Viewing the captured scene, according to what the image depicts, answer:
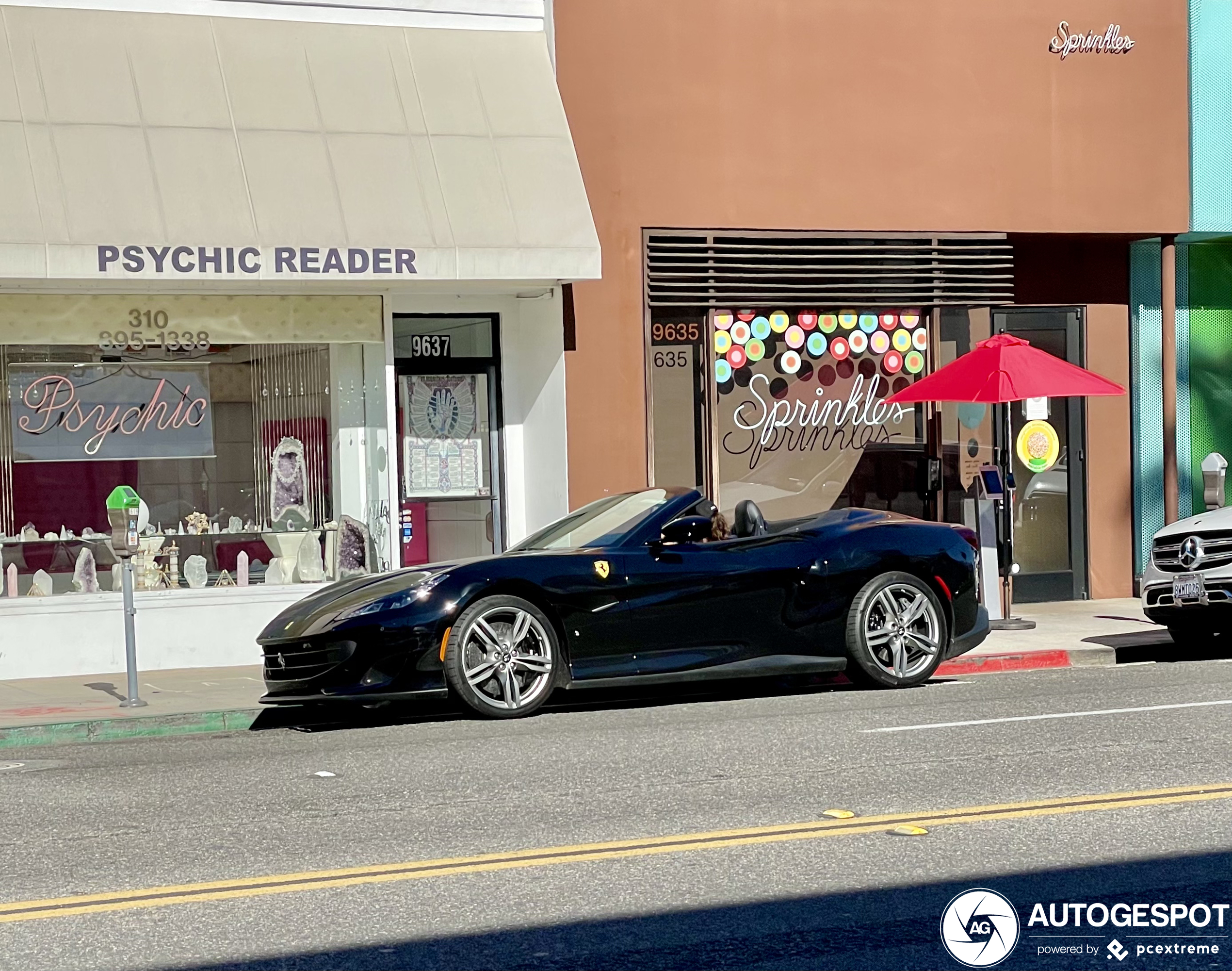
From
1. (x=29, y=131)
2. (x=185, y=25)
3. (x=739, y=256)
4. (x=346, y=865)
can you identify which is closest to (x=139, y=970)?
(x=346, y=865)

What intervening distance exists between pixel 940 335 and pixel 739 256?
226 cm

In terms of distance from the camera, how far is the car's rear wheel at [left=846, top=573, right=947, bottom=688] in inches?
430

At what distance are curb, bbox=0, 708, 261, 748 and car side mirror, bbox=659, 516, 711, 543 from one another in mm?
2834

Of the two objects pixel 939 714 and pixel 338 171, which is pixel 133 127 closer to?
pixel 338 171

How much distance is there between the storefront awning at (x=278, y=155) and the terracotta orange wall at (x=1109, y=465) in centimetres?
604

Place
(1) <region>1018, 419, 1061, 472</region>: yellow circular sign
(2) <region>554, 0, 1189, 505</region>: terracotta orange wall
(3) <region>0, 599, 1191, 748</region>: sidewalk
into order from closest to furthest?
(3) <region>0, 599, 1191, 748</region>: sidewalk
(2) <region>554, 0, 1189, 505</region>: terracotta orange wall
(1) <region>1018, 419, 1061, 472</region>: yellow circular sign

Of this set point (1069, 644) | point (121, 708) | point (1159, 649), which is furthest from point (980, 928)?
point (1159, 649)

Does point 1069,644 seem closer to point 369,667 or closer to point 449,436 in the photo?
point 449,436

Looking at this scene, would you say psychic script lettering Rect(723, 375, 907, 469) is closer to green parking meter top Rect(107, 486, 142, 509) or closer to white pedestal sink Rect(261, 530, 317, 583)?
white pedestal sink Rect(261, 530, 317, 583)

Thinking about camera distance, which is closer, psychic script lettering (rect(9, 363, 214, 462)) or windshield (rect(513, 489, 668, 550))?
windshield (rect(513, 489, 668, 550))

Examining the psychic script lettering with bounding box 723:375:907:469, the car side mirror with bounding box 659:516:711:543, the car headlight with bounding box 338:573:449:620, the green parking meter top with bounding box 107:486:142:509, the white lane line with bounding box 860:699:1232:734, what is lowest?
the white lane line with bounding box 860:699:1232:734

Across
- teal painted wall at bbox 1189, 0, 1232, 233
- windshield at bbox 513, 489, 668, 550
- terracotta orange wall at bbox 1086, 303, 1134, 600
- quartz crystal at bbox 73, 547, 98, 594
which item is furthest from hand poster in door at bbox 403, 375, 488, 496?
teal painted wall at bbox 1189, 0, 1232, 233

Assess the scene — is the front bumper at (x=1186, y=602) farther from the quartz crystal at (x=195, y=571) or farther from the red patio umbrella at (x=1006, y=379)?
the quartz crystal at (x=195, y=571)

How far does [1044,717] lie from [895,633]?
69.3 inches
